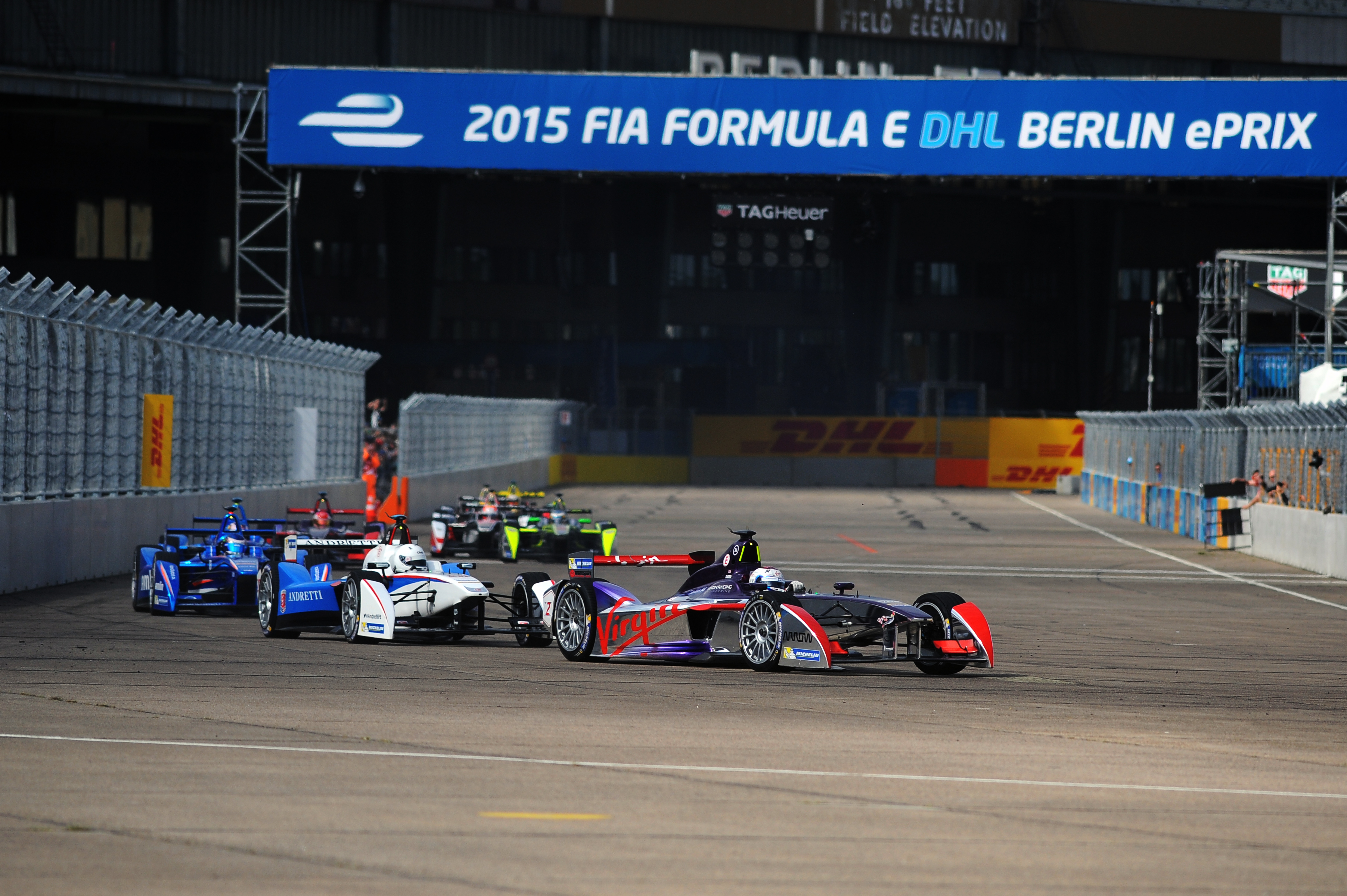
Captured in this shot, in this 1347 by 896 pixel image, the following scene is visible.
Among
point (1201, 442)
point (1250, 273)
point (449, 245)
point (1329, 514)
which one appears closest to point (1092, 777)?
point (1329, 514)

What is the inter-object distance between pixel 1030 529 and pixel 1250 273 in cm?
1552

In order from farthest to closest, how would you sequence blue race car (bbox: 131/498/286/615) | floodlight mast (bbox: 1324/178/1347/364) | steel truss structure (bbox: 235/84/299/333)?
1. floodlight mast (bbox: 1324/178/1347/364)
2. steel truss structure (bbox: 235/84/299/333)
3. blue race car (bbox: 131/498/286/615)

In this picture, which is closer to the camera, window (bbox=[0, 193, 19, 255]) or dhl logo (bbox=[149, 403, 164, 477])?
dhl logo (bbox=[149, 403, 164, 477])

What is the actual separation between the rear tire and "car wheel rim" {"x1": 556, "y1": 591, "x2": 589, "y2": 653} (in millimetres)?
783

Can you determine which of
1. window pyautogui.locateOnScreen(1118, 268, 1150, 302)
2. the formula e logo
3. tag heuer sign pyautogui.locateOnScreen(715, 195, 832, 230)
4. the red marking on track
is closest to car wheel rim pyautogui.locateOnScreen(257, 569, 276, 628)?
the red marking on track

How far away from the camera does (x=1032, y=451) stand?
5834 cm

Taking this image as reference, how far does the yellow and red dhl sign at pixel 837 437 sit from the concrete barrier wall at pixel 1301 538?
2797cm

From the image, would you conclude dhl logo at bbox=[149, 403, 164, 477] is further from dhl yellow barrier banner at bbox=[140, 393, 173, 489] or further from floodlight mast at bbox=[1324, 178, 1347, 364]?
floodlight mast at bbox=[1324, 178, 1347, 364]

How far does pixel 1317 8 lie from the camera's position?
6059cm

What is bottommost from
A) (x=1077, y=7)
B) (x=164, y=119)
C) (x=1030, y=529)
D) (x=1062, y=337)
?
(x=1030, y=529)

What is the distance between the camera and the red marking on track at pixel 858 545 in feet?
93.9

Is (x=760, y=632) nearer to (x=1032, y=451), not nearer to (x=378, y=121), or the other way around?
(x=378, y=121)

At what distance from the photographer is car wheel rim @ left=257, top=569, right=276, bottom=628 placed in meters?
14.9

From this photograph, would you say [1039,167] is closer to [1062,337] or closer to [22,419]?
[22,419]
